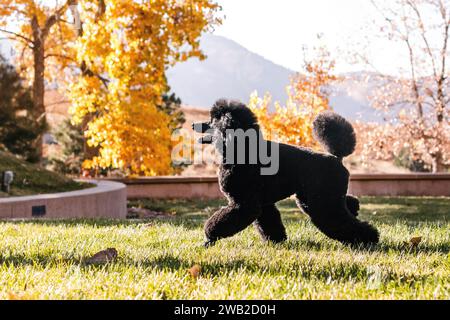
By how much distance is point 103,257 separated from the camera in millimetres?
4184

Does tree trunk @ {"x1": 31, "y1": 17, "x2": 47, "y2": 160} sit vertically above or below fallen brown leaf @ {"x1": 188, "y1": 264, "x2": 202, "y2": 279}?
above

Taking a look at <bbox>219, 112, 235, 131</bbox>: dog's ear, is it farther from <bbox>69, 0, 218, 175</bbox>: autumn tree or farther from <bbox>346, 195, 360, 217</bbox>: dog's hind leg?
<bbox>69, 0, 218, 175</bbox>: autumn tree

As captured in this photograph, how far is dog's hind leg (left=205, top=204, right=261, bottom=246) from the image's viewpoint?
14.3 ft

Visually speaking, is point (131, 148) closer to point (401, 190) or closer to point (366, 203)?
point (366, 203)

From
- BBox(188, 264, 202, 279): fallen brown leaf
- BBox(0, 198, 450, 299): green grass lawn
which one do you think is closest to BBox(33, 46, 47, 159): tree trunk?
BBox(0, 198, 450, 299): green grass lawn

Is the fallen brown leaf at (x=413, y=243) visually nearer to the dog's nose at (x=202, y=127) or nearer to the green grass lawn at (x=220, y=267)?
the green grass lawn at (x=220, y=267)

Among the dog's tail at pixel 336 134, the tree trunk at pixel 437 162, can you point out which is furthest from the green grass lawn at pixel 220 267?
the tree trunk at pixel 437 162

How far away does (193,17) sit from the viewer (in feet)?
38.8

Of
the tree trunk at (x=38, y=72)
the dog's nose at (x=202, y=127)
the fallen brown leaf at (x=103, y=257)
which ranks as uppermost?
the tree trunk at (x=38, y=72)

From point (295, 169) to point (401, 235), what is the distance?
5.69ft

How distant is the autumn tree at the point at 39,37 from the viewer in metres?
18.2

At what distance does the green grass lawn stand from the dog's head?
1055mm

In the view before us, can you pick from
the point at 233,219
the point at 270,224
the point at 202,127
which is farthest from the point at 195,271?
the point at 270,224

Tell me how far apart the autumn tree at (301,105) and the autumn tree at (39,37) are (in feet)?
24.9
